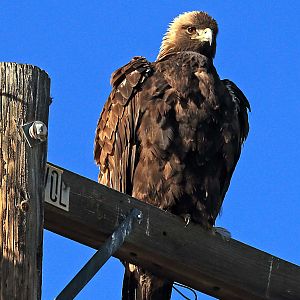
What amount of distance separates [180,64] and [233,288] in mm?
2570

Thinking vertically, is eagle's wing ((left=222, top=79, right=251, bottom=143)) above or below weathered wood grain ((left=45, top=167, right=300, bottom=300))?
above

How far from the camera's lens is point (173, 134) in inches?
286

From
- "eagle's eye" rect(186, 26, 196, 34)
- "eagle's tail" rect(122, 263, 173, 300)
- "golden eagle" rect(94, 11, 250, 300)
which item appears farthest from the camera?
"eagle's eye" rect(186, 26, 196, 34)

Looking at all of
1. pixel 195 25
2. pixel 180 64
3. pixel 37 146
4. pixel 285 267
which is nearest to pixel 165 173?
pixel 180 64

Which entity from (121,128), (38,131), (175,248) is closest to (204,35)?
(121,128)

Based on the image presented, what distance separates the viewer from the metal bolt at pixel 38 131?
417 cm

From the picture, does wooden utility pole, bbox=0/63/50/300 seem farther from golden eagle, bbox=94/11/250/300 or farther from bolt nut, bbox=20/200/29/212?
golden eagle, bbox=94/11/250/300

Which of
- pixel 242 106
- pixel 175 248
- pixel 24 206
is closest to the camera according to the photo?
pixel 24 206

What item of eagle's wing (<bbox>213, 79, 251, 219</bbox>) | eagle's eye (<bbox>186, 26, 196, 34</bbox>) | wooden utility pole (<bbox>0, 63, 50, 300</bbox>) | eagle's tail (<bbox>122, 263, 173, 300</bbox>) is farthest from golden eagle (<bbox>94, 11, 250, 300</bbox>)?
wooden utility pole (<bbox>0, 63, 50, 300</bbox>)

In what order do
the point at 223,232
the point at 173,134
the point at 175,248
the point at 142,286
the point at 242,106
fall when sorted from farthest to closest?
1. the point at 242,106
2. the point at 173,134
3. the point at 142,286
4. the point at 223,232
5. the point at 175,248

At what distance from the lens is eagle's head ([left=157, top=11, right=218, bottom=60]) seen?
890 cm

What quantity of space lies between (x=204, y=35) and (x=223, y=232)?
3.37 meters

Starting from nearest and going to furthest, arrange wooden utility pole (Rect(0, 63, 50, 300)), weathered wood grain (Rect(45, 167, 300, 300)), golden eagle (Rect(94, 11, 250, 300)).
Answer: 1. wooden utility pole (Rect(0, 63, 50, 300))
2. weathered wood grain (Rect(45, 167, 300, 300))
3. golden eagle (Rect(94, 11, 250, 300))

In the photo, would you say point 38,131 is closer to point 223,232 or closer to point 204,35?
point 223,232
